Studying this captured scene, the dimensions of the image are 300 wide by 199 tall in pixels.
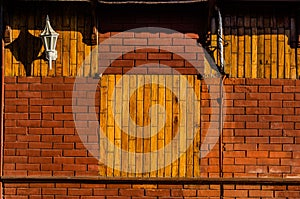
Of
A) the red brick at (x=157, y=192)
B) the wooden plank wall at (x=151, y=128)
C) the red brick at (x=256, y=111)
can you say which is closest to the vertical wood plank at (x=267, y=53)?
the red brick at (x=256, y=111)

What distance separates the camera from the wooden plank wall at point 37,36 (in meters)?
6.49

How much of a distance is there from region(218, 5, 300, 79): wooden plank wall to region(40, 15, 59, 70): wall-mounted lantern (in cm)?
227

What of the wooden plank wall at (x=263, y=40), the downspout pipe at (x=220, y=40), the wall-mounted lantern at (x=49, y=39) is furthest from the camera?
the wooden plank wall at (x=263, y=40)

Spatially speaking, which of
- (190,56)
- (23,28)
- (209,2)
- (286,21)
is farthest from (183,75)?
(23,28)

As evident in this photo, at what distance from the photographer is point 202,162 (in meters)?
6.43

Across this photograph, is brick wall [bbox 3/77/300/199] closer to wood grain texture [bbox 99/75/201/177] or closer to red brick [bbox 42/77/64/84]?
red brick [bbox 42/77/64/84]

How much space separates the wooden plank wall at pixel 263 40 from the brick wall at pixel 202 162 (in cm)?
15

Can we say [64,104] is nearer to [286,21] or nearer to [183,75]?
[183,75]

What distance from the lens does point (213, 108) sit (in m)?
6.46

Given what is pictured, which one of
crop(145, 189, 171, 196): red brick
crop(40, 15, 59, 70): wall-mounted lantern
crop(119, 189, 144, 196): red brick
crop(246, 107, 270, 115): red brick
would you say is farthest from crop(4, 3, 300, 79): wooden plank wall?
crop(145, 189, 171, 196): red brick

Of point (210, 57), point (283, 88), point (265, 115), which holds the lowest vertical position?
point (265, 115)

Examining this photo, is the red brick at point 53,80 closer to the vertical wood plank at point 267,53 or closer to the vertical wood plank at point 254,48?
the vertical wood plank at point 254,48

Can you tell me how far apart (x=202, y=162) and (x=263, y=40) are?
1.96 metres

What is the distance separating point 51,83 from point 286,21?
138 inches
